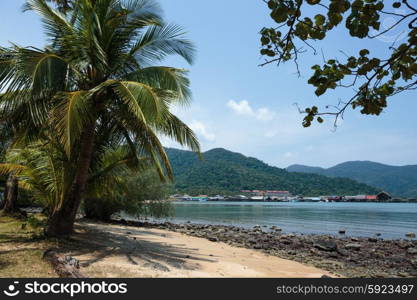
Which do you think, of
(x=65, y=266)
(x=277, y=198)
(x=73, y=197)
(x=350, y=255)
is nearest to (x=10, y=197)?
(x=73, y=197)

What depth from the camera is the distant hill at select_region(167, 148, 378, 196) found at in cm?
11969

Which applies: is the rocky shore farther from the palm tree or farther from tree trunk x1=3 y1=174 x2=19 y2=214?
tree trunk x1=3 y1=174 x2=19 y2=214

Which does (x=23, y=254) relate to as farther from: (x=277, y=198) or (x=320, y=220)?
(x=277, y=198)

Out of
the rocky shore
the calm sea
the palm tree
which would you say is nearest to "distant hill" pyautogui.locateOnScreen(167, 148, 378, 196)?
the calm sea

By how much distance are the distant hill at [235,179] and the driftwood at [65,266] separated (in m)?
103

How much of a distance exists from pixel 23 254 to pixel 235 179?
122 metres

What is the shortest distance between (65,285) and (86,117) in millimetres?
4545

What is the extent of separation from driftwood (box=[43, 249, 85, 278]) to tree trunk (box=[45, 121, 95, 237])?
2440mm

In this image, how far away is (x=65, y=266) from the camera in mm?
5383

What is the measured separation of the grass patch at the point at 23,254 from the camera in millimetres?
5513

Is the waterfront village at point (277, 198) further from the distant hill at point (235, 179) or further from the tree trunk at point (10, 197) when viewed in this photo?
the tree trunk at point (10, 197)

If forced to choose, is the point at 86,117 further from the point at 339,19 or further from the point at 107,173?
the point at 339,19

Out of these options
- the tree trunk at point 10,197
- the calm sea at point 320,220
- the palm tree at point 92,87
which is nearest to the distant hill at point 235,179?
the calm sea at point 320,220

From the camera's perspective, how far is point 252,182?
12925cm
